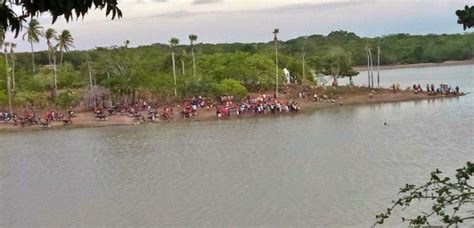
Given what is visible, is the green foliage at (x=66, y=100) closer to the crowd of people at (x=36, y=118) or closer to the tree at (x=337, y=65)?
the crowd of people at (x=36, y=118)

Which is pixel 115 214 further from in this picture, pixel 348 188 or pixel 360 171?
pixel 360 171

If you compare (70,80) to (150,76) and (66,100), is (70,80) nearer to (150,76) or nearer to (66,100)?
(66,100)

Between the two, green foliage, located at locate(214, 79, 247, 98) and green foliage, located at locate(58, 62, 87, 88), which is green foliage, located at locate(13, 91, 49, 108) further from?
green foliage, located at locate(214, 79, 247, 98)

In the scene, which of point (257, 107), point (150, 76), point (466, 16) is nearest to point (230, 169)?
point (466, 16)

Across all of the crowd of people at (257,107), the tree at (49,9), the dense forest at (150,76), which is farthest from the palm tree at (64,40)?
the tree at (49,9)

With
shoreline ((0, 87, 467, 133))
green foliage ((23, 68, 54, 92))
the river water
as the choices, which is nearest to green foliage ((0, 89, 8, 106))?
green foliage ((23, 68, 54, 92))
